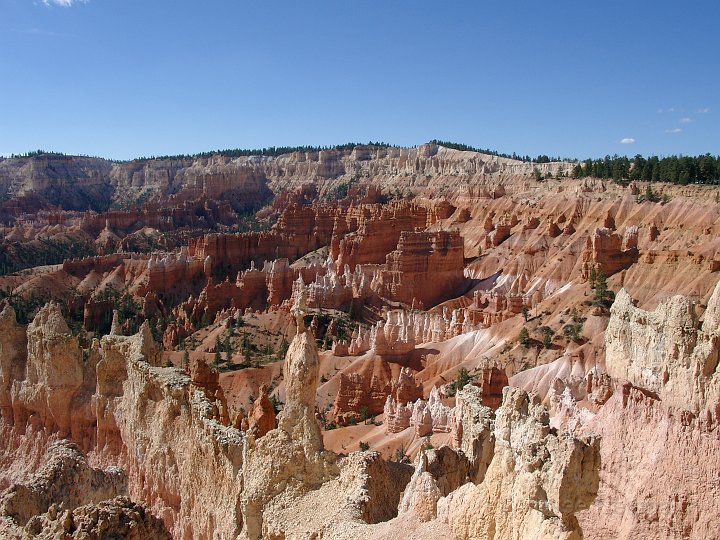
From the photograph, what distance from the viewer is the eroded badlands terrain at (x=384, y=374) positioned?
13000 millimetres

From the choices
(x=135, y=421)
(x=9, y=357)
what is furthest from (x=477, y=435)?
(x=9, y=357)

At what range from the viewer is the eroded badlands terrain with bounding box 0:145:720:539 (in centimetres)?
1300

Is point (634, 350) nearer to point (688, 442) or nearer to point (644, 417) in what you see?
point (644, 417)

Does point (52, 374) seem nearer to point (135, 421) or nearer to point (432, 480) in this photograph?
point (135, 421)

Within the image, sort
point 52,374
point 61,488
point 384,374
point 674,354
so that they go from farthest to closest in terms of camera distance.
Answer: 1. point 384,374
2. point 52,374
3. point 674,354
4. point 61,488

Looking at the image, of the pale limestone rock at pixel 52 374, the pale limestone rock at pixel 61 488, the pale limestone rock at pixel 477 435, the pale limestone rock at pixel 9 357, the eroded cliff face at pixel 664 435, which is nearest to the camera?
the pale limestone rock at pixel 61 488

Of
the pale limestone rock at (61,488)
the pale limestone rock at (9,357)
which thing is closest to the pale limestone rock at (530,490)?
the pale limestone rock at (61,488)

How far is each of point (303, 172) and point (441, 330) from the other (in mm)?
125052

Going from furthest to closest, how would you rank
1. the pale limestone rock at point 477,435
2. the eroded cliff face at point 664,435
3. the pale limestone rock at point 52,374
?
the pale limestone rock at point 52,374 < the eroded cliff face at point 664,435 < the pale limestone rock at point 477,435

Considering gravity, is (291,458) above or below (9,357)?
above

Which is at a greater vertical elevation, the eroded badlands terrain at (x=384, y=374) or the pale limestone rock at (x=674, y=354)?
the pale limestone rock at (x=674, y=354)

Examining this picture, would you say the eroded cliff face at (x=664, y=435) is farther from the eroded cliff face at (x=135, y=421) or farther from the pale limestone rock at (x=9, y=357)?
the pale limestone rock at (x=9, y=357)

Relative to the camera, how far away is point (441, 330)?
53.0m

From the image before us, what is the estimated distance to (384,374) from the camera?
4491 centimetres
